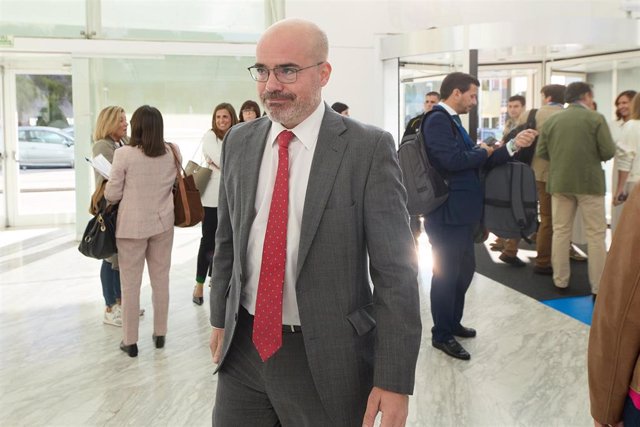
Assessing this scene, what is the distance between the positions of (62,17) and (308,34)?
7.90m

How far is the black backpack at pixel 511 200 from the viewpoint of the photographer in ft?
14.0

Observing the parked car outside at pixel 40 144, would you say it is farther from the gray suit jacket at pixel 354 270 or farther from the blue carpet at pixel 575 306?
the gray suit jacket at pixel 354 270

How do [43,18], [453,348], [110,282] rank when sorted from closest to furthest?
[453,348] → [110,282] → [43,18]

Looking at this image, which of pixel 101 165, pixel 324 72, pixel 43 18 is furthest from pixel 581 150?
pixel 43 18

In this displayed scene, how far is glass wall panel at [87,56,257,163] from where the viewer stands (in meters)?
8.41

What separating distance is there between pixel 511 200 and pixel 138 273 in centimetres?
263

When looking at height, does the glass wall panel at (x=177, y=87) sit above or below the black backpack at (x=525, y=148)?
above

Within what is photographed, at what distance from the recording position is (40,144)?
388 inches

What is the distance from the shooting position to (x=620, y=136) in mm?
5684

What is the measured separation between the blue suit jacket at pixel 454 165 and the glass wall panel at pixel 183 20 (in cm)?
563

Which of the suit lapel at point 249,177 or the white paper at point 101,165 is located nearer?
the suit lapel at point 249,177

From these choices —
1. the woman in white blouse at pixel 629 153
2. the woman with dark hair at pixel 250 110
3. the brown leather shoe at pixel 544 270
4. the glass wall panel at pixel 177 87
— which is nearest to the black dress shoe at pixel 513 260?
the brown leather shoe at pixel 544 270

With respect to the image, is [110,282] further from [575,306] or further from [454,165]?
[575,306]

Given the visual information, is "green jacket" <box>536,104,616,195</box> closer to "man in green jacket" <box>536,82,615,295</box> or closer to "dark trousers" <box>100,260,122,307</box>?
"man in green jacket" <box>536,82,615,295</box>
